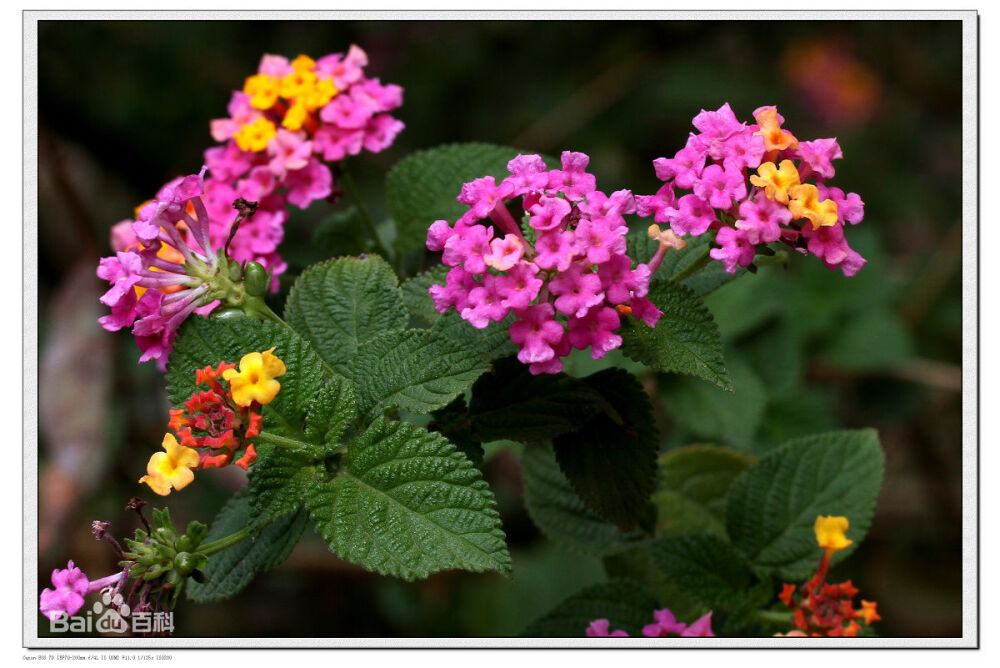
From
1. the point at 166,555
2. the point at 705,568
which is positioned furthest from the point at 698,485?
the point at 166,555

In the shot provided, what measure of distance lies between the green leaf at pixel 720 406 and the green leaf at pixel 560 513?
293 millimetres

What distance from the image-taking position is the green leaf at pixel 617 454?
98 centimetres

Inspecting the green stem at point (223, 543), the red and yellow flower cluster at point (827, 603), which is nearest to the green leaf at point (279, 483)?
the green stem at point (223, 543)

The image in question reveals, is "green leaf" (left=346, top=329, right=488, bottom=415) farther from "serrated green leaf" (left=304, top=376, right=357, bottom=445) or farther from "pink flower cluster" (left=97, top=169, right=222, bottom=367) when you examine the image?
"pink flower cluster" (left=97, top=169, right=222, bottom=367)

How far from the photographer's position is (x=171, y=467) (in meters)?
0.85

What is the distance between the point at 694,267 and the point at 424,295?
0.29 m

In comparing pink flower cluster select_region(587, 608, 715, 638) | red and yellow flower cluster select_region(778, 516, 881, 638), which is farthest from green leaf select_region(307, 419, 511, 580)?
red and yellow flower cluster select_region(778, 516, 881, 638)

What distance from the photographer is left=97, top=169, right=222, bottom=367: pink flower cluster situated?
91 centimetres

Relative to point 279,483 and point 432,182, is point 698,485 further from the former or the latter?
point 279,483

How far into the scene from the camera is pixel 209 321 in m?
0.93

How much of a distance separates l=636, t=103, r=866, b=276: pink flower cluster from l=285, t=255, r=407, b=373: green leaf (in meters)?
0.28

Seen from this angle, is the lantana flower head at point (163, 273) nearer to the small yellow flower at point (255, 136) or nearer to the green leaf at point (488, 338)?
the small yellow flower at point (255, 136)

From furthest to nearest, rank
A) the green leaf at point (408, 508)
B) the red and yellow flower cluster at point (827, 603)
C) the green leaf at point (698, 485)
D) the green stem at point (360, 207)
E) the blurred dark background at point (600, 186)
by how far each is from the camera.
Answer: the blurred dark background at point (600, 186) → the green leaf at point (698, 485) → the green stem at point (360, 207) → the red and yellow flower cluster at point (827, 603) → the green leaf at point (408, 508)

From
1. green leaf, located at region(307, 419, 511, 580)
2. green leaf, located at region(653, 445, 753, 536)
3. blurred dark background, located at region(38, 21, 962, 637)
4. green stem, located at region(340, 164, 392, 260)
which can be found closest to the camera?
green leaf, located at region(307, 419, 511, 580)
